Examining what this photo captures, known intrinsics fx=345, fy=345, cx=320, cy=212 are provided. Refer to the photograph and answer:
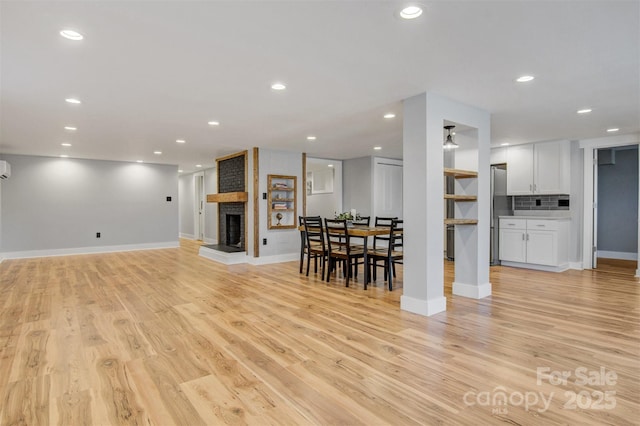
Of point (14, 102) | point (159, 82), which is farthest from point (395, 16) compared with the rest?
point (14, 102)

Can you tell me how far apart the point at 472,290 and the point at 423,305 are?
107 cm

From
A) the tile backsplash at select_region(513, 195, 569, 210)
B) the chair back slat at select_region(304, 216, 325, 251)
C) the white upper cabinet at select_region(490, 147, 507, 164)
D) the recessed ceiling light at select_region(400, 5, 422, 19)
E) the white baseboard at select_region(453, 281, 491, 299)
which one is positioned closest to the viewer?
the recessed ceiling light at select_region(400, 5, 422, 19)

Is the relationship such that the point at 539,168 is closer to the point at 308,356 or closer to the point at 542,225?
the point at 542,225

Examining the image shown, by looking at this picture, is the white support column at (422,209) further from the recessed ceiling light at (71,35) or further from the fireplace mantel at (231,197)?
the fireplace mantel at (231,197)

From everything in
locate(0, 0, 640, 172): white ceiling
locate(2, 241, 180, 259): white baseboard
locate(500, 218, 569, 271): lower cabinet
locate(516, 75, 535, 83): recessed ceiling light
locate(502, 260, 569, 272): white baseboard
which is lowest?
locate(502, 260, 569, 272): white baseboard

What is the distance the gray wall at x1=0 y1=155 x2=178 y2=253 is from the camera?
7.59m

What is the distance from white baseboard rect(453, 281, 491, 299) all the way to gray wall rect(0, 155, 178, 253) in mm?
7737

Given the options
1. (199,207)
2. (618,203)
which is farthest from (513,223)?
(199,207)

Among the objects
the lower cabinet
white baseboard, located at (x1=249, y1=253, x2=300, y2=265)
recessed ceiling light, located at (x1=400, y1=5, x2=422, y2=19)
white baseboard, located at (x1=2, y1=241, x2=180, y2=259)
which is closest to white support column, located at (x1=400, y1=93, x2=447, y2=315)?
recessed ceiling light, located at (x1=400, y1=5, x2=422, y2=19)

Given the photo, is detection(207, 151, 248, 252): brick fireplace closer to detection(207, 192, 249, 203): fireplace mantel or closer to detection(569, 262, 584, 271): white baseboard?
detection(207, 192, 249, 203): fireplace mantel

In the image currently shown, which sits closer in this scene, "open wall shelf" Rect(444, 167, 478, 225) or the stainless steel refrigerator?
"open wall shelf" Rect(444, 167, 478, 225)

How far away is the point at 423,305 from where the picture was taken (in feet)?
11.5

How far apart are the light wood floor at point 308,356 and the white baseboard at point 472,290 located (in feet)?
0.44

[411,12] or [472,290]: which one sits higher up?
[411,12]
